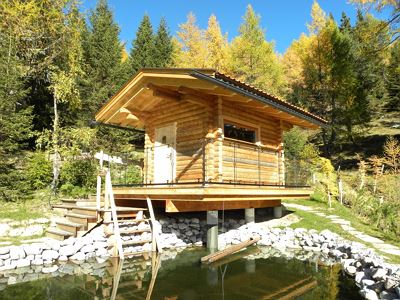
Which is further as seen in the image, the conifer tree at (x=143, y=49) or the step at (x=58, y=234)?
the conifer tree at (x=143, y=49)

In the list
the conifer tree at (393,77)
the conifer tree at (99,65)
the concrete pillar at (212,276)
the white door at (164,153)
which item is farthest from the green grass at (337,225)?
the conifer tree at (393,77)

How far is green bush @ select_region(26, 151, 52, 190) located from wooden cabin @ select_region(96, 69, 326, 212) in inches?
137

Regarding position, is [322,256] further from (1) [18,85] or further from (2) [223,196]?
(1) [18,85]

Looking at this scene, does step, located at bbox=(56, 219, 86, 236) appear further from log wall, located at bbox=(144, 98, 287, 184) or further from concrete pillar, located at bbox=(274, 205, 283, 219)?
concrete pillar, located at bbox=(274, 205, 283, 219)

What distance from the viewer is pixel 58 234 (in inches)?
372

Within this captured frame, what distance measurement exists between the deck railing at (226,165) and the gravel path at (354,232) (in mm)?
1795

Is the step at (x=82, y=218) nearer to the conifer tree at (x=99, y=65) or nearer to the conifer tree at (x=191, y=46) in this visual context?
the conifer tree at (x=99, y=65)

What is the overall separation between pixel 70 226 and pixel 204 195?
4.41 m

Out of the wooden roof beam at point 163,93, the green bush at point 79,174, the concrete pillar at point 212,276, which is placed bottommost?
the concrete pillar at point 212,276

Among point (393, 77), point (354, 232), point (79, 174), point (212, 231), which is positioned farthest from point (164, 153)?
point (393, 77)

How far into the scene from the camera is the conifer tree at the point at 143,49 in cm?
2648

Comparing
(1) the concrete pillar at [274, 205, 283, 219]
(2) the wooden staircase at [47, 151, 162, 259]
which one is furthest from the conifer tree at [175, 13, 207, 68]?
(2) the wooden staircase at [47, 151, 162, 259]

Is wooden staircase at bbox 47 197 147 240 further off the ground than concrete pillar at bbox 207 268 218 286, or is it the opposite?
wooden staircase at bbox 47 197 147 240

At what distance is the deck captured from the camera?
8.34 metres
